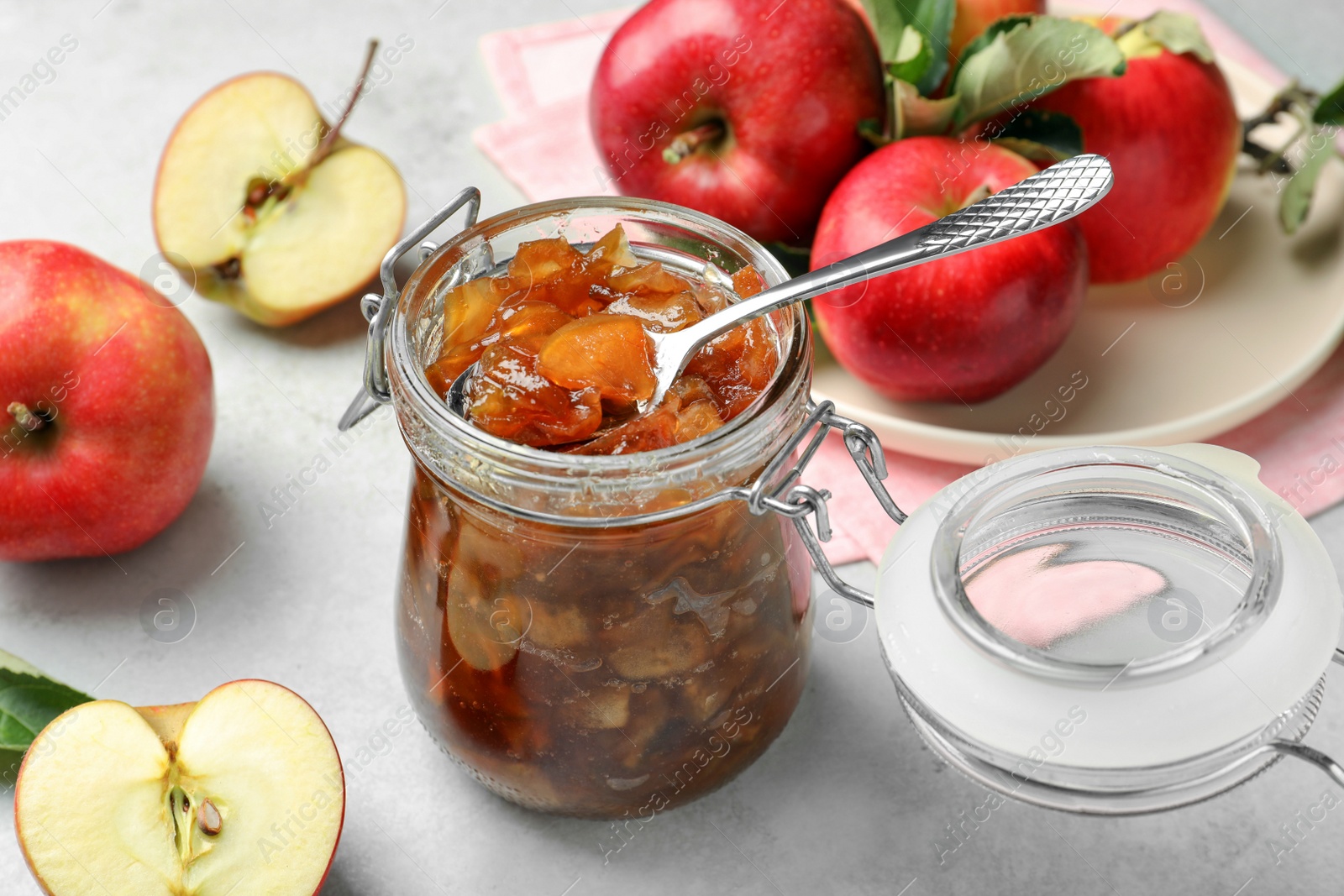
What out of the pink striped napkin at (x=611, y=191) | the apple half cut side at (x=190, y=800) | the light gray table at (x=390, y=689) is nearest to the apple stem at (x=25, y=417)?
the light gray table at (x=390, y=689)

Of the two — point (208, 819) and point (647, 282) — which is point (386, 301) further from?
point (208, 819)

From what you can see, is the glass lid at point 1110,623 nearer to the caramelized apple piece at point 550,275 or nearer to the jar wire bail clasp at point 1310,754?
the jar wire bail clasp at point 1310,754

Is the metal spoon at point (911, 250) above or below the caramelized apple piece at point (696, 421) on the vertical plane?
above

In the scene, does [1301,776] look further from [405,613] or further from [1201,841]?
[405,613]

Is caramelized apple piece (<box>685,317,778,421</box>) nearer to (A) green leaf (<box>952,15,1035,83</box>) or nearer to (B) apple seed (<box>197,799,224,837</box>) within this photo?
(B) apple seed (<box>197,799,224,837</box>)

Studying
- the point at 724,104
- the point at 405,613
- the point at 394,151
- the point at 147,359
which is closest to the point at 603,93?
the point at 724,104

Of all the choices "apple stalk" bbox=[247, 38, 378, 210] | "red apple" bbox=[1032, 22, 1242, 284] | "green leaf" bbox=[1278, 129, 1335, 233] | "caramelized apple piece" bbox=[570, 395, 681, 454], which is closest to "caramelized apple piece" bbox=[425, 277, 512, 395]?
"caramelized apple piece" bbox=[570, 395, 681, 454]
